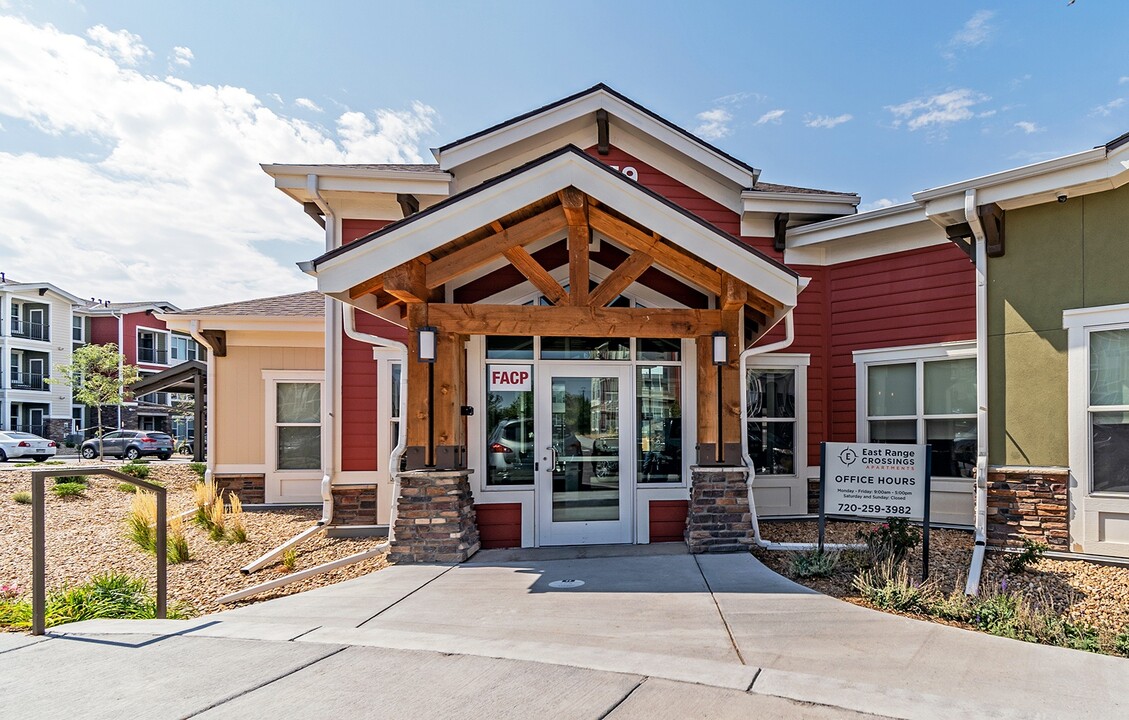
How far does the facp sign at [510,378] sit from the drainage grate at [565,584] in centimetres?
238

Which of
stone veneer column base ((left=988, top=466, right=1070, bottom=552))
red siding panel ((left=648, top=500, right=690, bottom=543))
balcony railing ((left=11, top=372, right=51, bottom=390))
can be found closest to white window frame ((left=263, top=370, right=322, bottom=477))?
red siding panel ((left=648, top=500, right=690, bottom=543))

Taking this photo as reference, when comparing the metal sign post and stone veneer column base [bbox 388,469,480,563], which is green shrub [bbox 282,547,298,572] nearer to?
stone veneer column base [bbox 388,469,480,563]

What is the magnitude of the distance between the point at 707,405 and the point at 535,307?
7.11ft

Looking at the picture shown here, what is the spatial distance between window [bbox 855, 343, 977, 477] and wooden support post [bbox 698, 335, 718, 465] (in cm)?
294

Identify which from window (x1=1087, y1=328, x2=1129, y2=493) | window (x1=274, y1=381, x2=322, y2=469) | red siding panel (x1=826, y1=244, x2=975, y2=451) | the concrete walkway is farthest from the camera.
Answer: window (x1=274, y1=381, x2=322, y2=469)

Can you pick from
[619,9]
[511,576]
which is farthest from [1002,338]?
[619,9]

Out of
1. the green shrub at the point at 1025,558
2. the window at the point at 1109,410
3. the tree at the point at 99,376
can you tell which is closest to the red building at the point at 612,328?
the window at the point at 1109,410

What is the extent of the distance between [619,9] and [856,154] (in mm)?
6775

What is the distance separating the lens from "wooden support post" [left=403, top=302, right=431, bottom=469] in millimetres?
6945

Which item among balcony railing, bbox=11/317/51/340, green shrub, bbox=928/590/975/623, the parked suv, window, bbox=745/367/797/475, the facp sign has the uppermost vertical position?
balcony railing, bbox=11/317/51/340

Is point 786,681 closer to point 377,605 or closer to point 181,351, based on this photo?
point 377,605

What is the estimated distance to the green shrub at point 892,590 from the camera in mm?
5387

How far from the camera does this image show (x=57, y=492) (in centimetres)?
1389

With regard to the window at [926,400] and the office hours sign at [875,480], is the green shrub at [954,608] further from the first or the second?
the window at [926,400]
